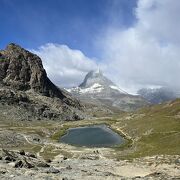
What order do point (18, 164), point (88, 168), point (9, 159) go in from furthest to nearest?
1. point (88, 168)
2. point (9, 159)
3. point (18, 164)

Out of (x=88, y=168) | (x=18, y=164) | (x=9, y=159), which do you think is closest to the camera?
(x=18, y=164)

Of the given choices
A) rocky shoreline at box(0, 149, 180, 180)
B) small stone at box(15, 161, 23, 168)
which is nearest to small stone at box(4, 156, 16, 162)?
rocky shoreline at box(0, 149, 180, 180)

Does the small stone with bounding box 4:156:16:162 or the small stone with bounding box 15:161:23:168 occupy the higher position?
the small stone with bounding box 4:156:16:162

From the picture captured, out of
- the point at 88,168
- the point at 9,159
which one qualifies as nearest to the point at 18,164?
the point at 9,159

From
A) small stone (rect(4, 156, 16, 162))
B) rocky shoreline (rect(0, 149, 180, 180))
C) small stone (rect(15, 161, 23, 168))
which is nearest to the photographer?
rocky shoreline (rect(0, 149, 180, 180))

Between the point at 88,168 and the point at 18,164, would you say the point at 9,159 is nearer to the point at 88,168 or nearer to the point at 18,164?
the point at 18,164

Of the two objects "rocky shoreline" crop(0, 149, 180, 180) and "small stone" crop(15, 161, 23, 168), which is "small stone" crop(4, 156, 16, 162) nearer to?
"rocky shoreline" crop(0, 149, 180, 180)

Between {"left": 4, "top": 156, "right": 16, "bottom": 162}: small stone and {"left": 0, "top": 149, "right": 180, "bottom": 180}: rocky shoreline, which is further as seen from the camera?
{"left": 4, "top": 156, "right": 16, "bottom": 162}: small stone

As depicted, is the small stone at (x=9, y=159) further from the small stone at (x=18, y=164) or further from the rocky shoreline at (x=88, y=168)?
the small stone at (x=18, y=164)

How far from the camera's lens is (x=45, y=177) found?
6881 cm

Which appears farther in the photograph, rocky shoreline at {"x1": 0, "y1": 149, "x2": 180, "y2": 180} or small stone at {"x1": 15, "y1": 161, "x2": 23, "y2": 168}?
small stone at {"x1": 15, "y1": 161, "x2": 23, "y2": 168}

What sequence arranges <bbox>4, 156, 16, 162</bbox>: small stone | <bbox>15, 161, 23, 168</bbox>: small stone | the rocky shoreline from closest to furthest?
the rocky shoreline, <bbox>15, 161, 23, 168</bbox>: small stone, <bbox>4, 156, 16, 162</bbox>: small stone

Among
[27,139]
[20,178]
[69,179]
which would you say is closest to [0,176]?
[20,178]

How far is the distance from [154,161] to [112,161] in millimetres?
11758
